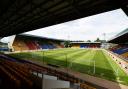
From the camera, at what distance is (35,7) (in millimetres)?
14461

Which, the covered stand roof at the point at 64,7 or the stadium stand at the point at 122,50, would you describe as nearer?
the covered stand roof at the point at 64,7

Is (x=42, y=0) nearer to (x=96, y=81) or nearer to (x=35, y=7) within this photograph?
(x=35, y=7)

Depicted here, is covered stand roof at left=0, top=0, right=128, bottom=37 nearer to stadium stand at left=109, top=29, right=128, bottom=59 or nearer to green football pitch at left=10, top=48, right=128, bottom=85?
green football pitch at left=10, top=48, right=128, bottom=85

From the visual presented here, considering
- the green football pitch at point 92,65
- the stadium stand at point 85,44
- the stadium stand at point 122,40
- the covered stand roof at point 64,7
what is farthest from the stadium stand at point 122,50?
the stadium stand at point 85,44

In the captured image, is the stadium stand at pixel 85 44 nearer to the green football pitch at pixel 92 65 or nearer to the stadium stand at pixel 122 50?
the stadium stand at pixel 122 50

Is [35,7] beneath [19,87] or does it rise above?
above

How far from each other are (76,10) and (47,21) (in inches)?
216

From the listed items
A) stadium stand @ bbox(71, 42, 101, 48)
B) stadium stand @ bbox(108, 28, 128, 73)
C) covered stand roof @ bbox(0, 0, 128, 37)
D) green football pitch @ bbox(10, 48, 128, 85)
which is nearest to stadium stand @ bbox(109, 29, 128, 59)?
stadium stand @ bbox(108, 28, 128, 73)

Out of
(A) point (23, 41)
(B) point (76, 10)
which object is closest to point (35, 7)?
(B) point (76, 10)

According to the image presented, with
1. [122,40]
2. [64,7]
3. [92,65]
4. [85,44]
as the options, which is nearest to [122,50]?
[122,40]

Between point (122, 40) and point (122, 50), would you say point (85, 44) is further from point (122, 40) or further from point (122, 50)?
point (122, 40)

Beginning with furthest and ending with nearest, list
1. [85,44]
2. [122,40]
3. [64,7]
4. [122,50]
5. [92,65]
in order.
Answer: [85,44] → [122,50] → [122,40] → [92,65] → [64,7]

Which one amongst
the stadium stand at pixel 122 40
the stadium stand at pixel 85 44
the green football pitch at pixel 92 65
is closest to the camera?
the green football pitch at pixel 92 65

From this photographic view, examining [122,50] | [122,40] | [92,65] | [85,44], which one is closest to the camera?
[92,65]
